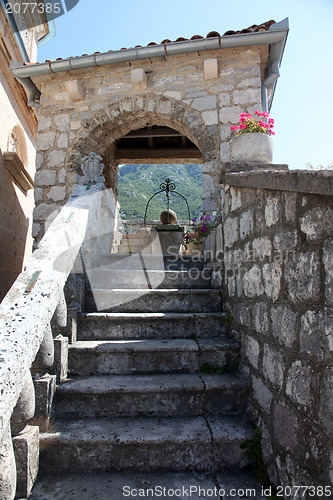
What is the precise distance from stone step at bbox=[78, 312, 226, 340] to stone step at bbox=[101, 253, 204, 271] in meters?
1.16

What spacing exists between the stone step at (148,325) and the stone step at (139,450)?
2.70 ft

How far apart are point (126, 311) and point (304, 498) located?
72.6 inches

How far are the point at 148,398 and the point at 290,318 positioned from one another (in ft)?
3.39

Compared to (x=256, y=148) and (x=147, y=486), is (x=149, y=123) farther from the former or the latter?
(x=147, y=486)

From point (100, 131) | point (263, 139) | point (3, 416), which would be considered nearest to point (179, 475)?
point (3, 416)

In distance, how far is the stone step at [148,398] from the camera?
2.00 m

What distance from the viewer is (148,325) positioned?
8.66 ft

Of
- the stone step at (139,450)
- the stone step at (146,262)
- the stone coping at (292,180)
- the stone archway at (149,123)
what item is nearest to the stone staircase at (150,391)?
Result: the stone step at (139,450)

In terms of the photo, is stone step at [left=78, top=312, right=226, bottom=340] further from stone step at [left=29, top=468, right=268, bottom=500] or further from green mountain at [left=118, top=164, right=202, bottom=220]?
green mountain at [left=118, top=164, right=202, bottom=220]

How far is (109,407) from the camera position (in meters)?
2.02

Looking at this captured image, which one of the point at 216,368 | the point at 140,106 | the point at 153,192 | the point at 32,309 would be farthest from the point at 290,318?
the point at 153,192

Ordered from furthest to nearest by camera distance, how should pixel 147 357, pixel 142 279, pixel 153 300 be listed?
pixel 142 279, pixel 153 300, pixel 147 357

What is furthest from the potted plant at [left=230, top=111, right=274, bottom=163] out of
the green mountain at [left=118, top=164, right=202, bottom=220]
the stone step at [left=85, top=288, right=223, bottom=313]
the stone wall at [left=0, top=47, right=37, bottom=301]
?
the green mountain at [left=118, top=164, right=202, bottom=220]

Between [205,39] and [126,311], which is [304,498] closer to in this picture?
[126,311]
